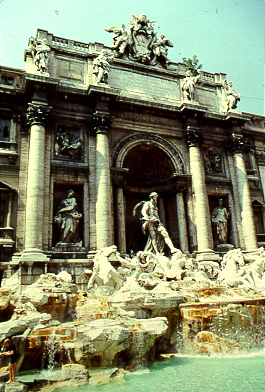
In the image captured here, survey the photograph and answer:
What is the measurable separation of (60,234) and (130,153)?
21.4 feet

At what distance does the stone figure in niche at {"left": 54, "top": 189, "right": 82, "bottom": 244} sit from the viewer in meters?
15.7

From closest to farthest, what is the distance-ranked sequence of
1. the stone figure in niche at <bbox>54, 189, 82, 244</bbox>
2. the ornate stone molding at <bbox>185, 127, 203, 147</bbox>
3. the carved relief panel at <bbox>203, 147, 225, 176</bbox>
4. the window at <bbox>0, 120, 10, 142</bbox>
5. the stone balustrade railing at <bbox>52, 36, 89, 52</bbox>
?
the stone figure in niche at <bbox>54, 189, 82, 244</bbox> < the window at <bbox>0, 120, 10, 142</bbox> < the stone balustrade railing at <bbox>52, 36, 89, 52</bbox> < the ornate stone molding at <bbox>185, 127, 203, 147</bbox> < the carved relief panel at <bbox>203, 147, 225, 176</bbox>

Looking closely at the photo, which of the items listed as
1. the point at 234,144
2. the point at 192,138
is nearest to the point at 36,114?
the point at 192,138

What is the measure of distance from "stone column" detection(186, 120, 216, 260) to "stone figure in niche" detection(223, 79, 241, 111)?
11.2 ft

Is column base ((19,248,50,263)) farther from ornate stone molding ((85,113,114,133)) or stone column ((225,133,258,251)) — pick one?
stone column ((225,133,258,251))

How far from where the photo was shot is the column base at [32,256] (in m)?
13.8

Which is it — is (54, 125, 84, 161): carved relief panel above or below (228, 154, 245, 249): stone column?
above

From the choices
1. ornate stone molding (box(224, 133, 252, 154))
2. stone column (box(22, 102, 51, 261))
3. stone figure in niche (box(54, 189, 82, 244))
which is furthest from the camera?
ornate stone molding (box(224, 133, 252, 154))

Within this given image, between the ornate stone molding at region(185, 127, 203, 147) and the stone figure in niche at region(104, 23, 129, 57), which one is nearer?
the ornate stone molding at region(185, 127, 203, 147)

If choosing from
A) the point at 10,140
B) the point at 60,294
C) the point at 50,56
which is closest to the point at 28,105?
the point at 10,140

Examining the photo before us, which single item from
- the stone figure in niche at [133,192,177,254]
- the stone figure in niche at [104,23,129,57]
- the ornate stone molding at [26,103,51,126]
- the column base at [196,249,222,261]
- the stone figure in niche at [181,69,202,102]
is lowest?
the column base at [196,249,222,261]

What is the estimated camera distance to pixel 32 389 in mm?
7059

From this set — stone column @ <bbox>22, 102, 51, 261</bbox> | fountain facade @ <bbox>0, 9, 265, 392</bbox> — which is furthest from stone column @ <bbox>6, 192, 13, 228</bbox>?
stone column @ <bbox>22, 102, 51, 261</bbox>

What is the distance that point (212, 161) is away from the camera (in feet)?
67.9
